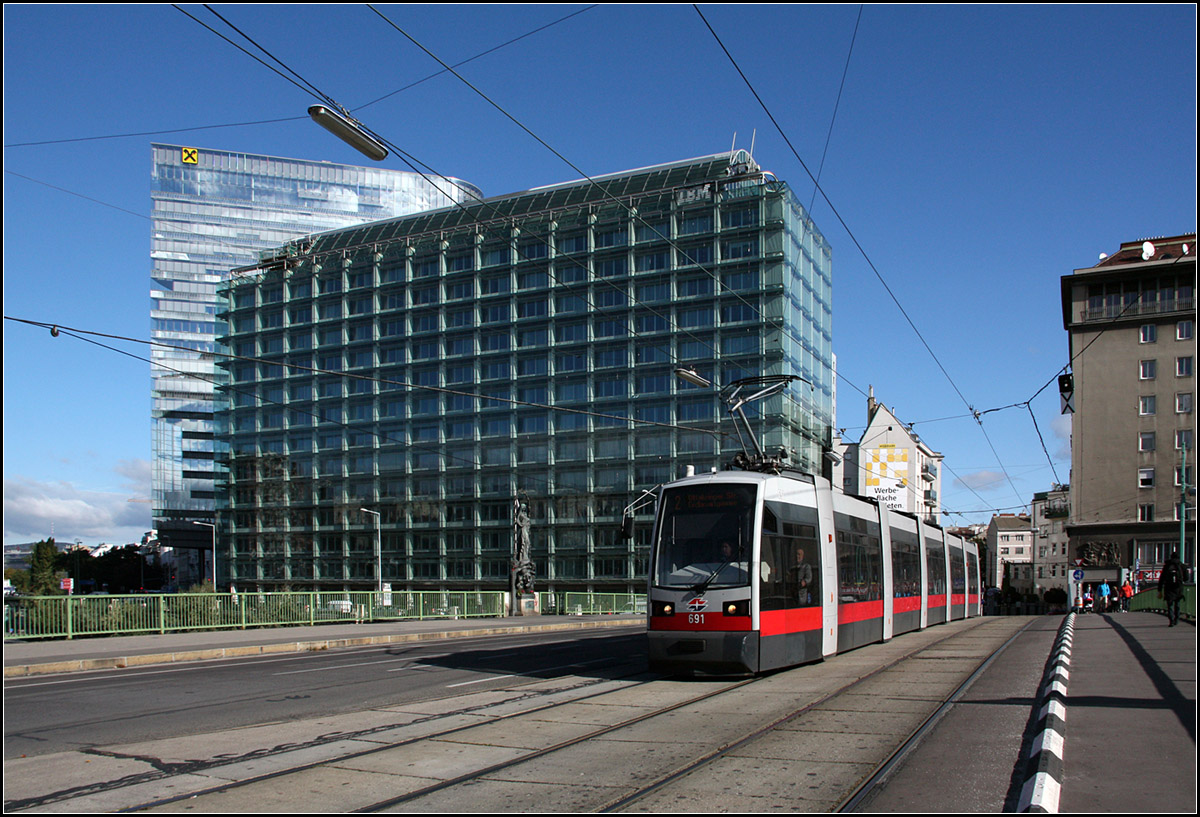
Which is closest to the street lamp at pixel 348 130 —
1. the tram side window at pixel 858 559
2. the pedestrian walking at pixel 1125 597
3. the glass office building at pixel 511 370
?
the tram side window at pixel 858 559

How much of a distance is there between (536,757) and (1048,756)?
3854mm

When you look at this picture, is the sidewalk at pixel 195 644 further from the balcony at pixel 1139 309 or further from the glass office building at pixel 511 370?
the balcony at pixel 1139 309

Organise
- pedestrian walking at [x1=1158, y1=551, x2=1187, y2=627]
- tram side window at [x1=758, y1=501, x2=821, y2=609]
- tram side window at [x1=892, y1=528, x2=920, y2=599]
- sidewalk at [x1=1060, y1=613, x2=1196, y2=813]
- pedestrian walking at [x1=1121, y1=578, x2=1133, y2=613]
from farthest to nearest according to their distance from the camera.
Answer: pedestrian walking at [x1=1121, y1=578, x2=1133, y2=613] < pedestrian walking at [x1=1158, y1=551, x2=1187, y2=627] < tram side window at [x1=892, y1=528, x2=920, y2=599] < tram side window at [x1=758, y1=501, x2=821, y2=609] < sidewalk at [x1=1060, y1=613, x2=1196, y2=813]

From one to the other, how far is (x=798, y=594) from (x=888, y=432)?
298ft

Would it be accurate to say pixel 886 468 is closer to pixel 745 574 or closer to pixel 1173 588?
pixel 1173 588

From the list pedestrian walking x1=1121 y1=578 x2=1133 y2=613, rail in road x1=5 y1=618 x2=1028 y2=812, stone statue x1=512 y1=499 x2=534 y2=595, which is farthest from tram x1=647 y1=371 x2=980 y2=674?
pedestrian walking x1=1121 y1=578 x2=1133 y2=613

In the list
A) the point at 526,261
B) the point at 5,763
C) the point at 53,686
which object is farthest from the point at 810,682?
the point at 526,261

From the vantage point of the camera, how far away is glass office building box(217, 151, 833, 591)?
74.3 metres

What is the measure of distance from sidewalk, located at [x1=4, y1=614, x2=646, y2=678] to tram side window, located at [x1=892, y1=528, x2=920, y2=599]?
12285 millimetres

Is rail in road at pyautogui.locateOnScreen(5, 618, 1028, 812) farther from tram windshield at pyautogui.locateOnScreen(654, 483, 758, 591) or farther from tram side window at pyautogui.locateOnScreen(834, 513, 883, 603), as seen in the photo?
tram side window at pyautogui.locateOnScreen(834, 513, 883, 603)

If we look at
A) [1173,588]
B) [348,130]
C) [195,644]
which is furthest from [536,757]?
[1173,588]

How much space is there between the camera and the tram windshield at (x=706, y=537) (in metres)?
13.0

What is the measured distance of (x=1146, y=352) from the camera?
67.2 meters

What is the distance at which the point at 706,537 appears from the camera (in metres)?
13.3
